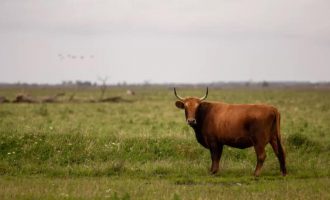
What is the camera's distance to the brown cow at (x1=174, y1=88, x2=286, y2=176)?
13352 millimetres

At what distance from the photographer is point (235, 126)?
1368cm

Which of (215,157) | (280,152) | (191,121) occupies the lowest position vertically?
(215,157)

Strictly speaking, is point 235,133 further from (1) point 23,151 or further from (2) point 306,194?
(1) point 23,151

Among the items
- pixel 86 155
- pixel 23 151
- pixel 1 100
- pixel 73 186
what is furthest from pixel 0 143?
pixel 1 100

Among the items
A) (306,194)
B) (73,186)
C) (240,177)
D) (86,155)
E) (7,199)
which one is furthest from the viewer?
(86,155)

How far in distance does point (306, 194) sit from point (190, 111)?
434 centimetres

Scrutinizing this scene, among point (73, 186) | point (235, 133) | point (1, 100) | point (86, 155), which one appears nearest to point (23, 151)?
point (86, 155)

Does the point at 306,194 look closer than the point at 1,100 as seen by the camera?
Yes

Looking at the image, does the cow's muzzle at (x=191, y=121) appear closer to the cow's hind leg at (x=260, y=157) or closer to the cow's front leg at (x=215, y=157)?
the cow's front leg at (x=215, y=157)

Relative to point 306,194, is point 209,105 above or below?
above

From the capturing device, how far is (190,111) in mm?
14211

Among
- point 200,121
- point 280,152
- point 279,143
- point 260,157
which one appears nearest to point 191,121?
point 200,121

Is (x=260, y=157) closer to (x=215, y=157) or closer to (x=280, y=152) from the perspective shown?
(x=280, y=152)

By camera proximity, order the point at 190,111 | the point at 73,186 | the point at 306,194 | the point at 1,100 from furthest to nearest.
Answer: the point at 1,100, the point at 190,111, the point at 73,186, the point at 306,194
